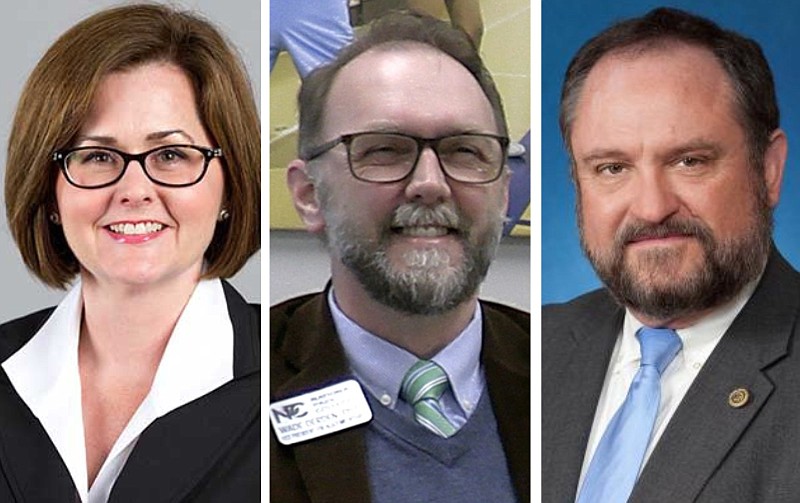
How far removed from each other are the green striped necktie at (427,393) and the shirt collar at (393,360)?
0.05ft

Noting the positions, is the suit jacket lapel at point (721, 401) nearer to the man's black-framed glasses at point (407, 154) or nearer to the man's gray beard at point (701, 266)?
the man's gray beard at point (701, 266)

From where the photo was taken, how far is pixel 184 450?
3.34 m

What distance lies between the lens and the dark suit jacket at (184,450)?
3.32 meters

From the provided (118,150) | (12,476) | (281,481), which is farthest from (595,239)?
(12,476)

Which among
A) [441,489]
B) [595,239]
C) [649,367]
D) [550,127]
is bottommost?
[441,489]

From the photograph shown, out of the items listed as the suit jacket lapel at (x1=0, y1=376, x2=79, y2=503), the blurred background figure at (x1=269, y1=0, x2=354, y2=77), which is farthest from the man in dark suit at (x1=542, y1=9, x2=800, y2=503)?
the suit jacket lapel at (x1=0, y1=376, x2=79, y2=503)

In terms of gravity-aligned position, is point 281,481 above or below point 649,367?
below

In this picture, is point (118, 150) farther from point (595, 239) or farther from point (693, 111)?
point (693, 111)

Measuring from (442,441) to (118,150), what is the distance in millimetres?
1088

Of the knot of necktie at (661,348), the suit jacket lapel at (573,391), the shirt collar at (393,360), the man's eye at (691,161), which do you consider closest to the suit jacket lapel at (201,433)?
the shirt collar at (393,360)

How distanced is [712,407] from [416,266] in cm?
80

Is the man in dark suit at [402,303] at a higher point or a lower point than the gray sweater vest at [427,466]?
higher

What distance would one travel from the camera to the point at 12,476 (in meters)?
3.32

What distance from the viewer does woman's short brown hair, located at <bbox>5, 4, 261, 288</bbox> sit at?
3344mm
